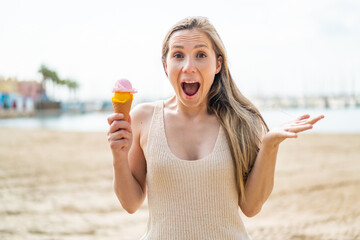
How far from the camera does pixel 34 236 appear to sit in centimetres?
503

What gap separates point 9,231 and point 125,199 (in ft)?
12.8

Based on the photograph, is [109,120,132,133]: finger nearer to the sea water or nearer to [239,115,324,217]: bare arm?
[239,115,324,217]: bare arm

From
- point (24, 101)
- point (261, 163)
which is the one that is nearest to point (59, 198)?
point (261, 163)

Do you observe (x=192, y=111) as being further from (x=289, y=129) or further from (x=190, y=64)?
(x=289, y=129)

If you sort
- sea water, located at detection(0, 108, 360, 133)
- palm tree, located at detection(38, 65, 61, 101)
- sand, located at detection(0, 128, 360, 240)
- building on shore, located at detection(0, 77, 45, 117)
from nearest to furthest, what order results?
sand, located at detection(0, 128, 360, 240) → sea water, located at detection(0, 108, 360, 133) → building on shore, located at detection(0, 77, 45, 117) → palm tree, located at detection(38, 65, 61, 101)

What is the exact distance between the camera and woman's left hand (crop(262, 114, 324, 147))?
70.9 inches

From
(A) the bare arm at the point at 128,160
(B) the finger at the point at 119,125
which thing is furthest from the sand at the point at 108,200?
(B) the finger at the point at 119,125

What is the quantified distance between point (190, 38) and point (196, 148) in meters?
0.66

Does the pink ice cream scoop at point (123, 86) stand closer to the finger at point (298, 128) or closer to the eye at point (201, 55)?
the eye at point (201, 55)

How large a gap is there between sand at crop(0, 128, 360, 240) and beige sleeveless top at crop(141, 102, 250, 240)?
3.39 metres

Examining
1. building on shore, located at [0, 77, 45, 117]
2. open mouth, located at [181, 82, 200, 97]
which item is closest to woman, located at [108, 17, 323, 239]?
open mouth, located at [181, 82, 200, 97]

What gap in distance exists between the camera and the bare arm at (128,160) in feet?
6.33

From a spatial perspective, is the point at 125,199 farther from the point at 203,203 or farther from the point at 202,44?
the point at 202,44

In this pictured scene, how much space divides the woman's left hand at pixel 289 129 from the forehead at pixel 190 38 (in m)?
0.66
